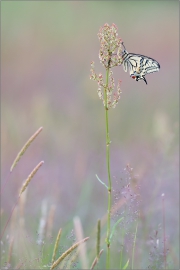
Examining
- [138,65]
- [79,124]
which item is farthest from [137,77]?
[79,124]

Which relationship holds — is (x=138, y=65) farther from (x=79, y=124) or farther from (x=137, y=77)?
(x=79, y=124)

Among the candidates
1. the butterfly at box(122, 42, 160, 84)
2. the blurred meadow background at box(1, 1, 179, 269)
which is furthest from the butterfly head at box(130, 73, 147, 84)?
the blurred meadow background at box(1, 1, 179, 269)

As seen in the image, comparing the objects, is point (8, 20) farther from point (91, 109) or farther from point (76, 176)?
point (76, 176)

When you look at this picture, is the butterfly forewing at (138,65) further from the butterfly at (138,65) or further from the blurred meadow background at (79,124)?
the blurred meadow background at (79,124)

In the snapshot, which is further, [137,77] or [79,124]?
[79,124]

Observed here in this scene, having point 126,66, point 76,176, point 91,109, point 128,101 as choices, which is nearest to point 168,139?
point 126,66

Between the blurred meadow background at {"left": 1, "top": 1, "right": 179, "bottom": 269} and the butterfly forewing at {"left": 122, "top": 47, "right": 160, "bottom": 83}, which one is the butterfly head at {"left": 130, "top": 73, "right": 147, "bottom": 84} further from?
the blurred meadow background at {"left": 1, "top": 1, "right": 179, "bottom": 269}

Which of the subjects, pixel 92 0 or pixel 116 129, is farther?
pixel 92 0

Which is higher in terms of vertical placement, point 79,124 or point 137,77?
point 137,77

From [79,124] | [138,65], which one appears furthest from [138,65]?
[79,124]
